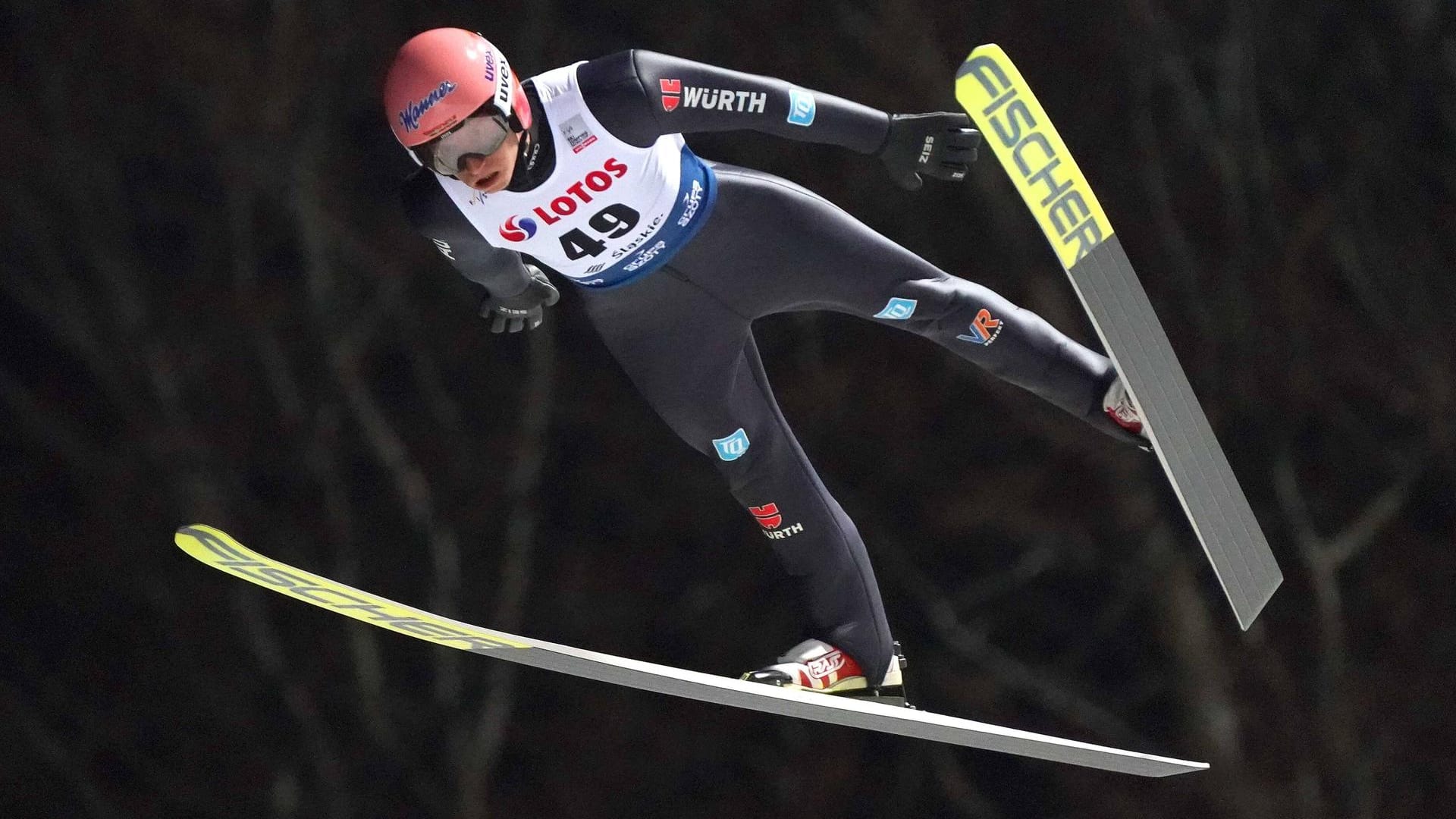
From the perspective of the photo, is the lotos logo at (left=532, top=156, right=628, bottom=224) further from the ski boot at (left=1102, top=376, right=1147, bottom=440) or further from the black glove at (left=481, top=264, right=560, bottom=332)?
the ski boot at (left=1102, top=376, right=1147, bottom=440)

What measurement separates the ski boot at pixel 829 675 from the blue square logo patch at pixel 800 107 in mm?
989

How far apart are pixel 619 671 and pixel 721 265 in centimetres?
73

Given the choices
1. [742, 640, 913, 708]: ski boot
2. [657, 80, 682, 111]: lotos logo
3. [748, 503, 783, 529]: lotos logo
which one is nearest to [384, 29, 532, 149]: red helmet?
[657, 80, 682, 111]: lotos logo

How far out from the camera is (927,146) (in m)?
3.40

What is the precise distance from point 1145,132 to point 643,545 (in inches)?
78.4

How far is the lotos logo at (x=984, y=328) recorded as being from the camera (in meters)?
3.48

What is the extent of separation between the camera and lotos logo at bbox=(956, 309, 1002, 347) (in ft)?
11.4

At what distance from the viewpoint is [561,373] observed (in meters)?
5.83

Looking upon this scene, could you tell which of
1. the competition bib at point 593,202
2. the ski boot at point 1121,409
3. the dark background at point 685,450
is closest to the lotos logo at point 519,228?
the competition bib at point 593,202

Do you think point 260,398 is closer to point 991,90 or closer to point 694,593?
point 694,593

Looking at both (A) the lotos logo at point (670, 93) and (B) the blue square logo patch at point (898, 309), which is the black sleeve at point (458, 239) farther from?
(B) the blue square logo patch at point (898, 309)

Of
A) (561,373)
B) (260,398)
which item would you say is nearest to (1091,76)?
(561,373)

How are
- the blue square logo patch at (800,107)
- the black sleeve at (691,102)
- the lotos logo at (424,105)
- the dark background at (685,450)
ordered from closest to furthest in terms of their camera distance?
the lotos logo at (424,105) < the black sleeve at (691,102) < the blue square logo patch at (800,107) < the dark background at (685,450)

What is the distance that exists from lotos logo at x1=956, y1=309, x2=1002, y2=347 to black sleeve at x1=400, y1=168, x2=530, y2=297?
825 mm
